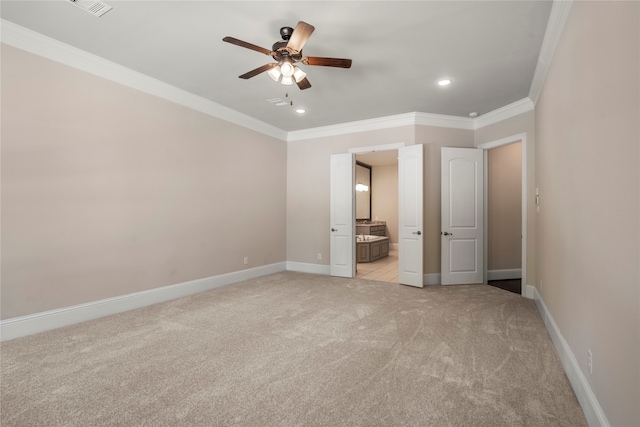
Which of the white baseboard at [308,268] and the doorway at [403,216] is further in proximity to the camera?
the white baseboard at [308,268]

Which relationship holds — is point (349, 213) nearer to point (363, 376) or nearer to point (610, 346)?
point (363, 376)

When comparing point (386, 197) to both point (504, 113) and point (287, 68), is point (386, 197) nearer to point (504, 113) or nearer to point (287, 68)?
point (504, 113)

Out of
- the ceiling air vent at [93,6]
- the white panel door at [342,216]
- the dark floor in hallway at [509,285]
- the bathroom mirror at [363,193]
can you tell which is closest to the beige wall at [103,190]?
the ceiling air vent at [93,6]

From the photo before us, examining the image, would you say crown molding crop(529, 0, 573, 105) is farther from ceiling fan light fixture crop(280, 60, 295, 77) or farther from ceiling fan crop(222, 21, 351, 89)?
ceiling fan light fixture crop(280, 60, 295, 77)

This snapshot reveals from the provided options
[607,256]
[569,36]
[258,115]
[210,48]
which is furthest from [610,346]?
[258,115]

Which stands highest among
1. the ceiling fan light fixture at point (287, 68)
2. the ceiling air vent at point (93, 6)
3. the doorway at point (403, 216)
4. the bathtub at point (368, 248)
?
the ceiling air vent at point (93, 6)

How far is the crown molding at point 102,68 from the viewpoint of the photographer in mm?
2920

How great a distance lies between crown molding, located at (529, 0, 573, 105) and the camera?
7.85 feet

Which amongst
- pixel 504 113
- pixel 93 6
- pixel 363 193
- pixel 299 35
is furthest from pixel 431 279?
pixel 93 6

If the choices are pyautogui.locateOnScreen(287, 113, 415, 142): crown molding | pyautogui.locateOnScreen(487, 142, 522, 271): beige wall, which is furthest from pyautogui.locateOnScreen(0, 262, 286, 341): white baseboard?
pyautogui.locateOnScreen(487, 142, 522, 271): beige wall

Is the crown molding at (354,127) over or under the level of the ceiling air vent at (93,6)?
under

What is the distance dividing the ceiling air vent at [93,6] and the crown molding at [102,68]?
32.7 inches

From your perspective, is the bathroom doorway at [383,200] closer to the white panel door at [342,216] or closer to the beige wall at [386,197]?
the beige wall at [386,197]

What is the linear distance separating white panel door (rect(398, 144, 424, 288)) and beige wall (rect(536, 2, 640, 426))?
2.33 m
